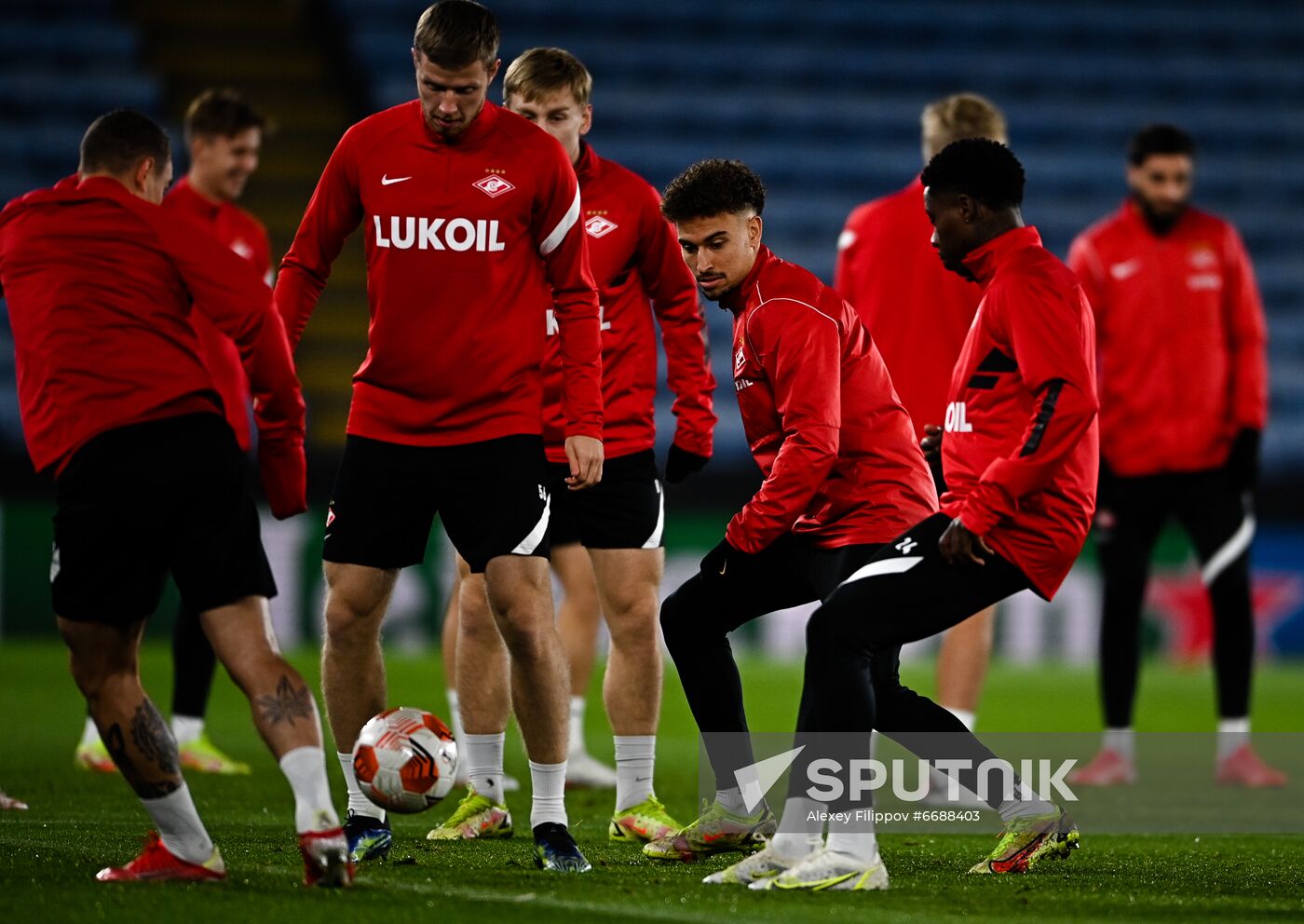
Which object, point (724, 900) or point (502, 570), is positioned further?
point (502, 570)

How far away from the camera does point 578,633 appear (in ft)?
21.2

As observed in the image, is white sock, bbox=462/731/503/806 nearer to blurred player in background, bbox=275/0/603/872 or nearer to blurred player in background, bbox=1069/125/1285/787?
blurred player in background, bbox=275/0/603/872

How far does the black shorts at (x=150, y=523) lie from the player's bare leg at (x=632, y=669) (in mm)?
1453

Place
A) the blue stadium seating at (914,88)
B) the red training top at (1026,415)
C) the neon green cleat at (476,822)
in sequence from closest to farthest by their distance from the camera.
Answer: the red training top at (1026,415), the neon green cleat at (476,822), the blue stadium seating at (914,88)

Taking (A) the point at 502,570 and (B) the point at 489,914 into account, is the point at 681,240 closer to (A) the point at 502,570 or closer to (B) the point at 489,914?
(A) the point at 502,570

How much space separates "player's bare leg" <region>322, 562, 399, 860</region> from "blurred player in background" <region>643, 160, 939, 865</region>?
716mm

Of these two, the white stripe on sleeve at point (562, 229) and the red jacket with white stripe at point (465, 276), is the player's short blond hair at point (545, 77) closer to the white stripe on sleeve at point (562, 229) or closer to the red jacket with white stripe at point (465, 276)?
the red jacket with white stripe at point (465, 276)

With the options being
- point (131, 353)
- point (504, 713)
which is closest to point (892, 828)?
point (504, 713)

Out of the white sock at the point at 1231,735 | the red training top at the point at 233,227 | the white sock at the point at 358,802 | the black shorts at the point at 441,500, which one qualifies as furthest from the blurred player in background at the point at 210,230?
the white sock at the point at 1231,735

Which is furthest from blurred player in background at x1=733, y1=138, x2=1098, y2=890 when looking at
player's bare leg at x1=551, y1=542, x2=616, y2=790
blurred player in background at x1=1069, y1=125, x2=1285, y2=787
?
blurred player in background at x1=1069, y1=125, x2=1285, y2=787

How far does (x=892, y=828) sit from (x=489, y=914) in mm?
2162

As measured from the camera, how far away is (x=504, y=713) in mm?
5176

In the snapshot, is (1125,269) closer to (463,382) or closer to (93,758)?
(463,382)

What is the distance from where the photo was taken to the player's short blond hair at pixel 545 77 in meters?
5.28
